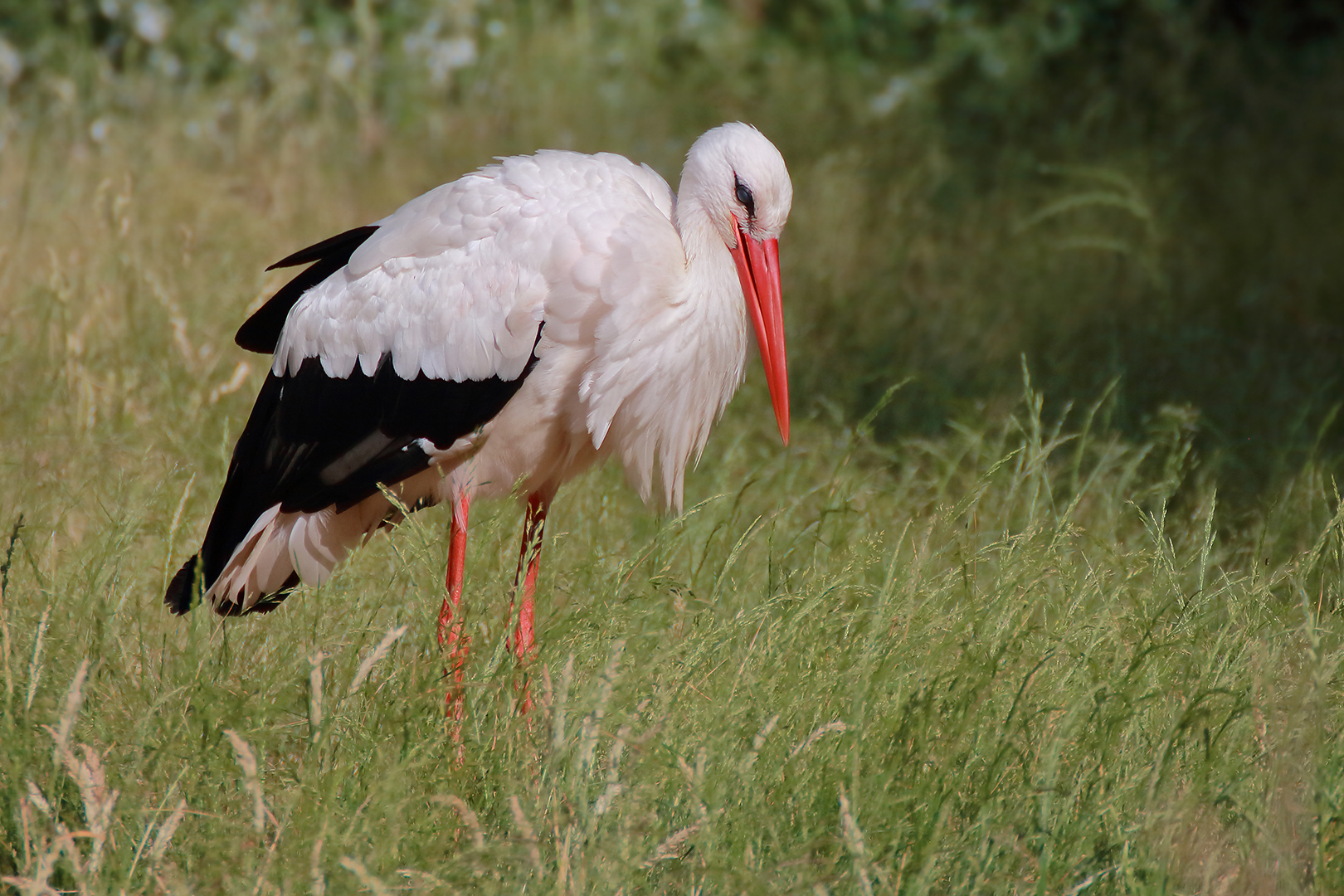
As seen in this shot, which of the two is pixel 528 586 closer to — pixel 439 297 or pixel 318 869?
pixel 439 297

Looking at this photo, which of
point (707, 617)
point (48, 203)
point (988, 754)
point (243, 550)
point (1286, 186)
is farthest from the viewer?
point (1286, 186)

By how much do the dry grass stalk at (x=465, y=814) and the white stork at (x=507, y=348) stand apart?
19.3 inches

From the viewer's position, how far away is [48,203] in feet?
15.6

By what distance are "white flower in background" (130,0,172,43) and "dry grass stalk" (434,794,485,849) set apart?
496 cm

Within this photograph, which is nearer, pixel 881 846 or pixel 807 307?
pixel 881 846

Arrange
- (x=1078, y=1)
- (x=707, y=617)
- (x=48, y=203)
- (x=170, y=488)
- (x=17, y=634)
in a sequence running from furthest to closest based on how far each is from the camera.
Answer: (x=1078, y=1), (x=48, y=203), (x=170, y=488), (x=707, y=617), (x=17, y=634)

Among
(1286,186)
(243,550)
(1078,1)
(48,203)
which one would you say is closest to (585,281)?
(243,550)

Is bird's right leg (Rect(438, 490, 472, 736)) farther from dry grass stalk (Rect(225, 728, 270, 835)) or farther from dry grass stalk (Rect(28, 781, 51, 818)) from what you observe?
dry grass stalk (Rect(28, 781, 51, 818))

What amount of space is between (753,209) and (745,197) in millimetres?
31

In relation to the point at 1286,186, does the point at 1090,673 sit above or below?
above

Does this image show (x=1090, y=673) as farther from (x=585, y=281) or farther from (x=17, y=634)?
(x=17, y=634)

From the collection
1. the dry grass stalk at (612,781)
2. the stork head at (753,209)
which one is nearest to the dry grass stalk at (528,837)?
the dry grass stalk at (612,781)

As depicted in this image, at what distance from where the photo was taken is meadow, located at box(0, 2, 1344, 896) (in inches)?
75.2

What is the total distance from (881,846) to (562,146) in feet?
14.7
